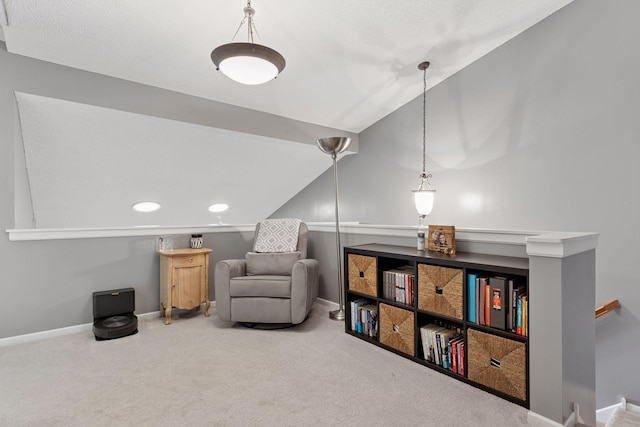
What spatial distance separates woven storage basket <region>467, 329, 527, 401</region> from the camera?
1.82 meters

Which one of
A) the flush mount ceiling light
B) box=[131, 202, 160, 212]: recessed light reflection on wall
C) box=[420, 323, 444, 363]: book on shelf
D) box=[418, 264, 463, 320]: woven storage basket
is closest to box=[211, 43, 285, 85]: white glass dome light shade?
the flush mount ceiling light

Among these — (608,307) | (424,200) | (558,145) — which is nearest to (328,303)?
(424,200)

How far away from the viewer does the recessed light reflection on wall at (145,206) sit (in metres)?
4.44

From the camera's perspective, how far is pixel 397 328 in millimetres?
2484

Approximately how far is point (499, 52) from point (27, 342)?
5.35 m

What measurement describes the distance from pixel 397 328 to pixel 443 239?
743 millimetres

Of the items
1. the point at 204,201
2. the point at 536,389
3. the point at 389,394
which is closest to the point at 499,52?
the point at 536,389

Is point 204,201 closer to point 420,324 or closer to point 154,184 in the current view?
Answer: point 154,184

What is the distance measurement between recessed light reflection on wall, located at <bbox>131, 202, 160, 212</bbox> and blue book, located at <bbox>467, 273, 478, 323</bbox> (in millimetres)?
4067

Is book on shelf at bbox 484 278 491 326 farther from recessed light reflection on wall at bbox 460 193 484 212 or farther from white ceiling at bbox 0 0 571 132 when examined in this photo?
white ceiling at bbox 0 0 571 132

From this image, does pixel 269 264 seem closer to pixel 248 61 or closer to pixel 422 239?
pixel 422 239

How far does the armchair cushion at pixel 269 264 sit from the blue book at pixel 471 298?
5.73 ft

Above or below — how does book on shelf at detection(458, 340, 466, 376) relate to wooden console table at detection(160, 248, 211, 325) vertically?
below

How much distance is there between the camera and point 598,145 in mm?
3014
